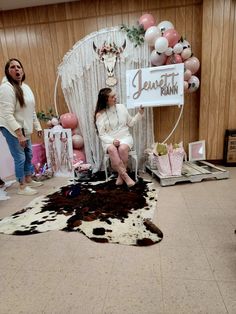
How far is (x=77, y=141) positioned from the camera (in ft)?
10.1

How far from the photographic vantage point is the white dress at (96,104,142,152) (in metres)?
2.62

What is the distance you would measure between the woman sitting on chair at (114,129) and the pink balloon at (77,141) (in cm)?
55

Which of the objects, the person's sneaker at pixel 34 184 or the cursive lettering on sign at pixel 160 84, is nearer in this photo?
the cursive lettering on sign at pixel 160 84

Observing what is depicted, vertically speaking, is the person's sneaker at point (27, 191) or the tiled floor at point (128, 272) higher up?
the person's sneaker at point (27, 191)

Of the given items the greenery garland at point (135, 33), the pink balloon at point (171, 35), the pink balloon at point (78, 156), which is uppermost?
the greenery garland at point (135, 33)

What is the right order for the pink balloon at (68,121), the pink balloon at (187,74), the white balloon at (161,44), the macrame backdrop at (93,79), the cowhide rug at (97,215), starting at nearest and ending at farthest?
the cowhide rug at (97,215), the white balloon at (161,44), the pink balloon at (187,74), the macrame backdrop at (93,79), the pink balloon at (68,121)

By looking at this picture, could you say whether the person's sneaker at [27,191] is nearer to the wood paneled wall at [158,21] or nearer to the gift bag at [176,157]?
the wood paneled wall at [158,21]

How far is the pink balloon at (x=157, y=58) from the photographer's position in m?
2.59

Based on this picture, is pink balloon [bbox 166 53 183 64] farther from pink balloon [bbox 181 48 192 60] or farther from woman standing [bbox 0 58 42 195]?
woman standing [bbox 0 58 42 195]

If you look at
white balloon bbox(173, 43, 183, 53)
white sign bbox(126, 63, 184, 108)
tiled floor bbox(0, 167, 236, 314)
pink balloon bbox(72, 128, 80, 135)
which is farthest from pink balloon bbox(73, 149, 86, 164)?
white balloon bbox(173, 43, 183, 53)

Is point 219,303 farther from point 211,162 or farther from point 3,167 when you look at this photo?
point 3,167

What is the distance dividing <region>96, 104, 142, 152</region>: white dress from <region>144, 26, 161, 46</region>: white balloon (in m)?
0.87

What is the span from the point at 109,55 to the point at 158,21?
855mm

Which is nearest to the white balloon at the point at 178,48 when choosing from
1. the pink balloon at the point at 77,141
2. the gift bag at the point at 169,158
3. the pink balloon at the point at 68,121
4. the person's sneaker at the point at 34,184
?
the gift bag at the point at 169,158
